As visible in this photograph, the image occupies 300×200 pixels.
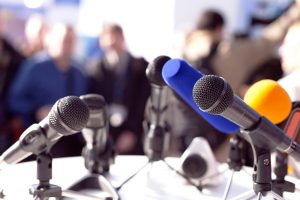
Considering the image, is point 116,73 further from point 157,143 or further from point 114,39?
point 157,143

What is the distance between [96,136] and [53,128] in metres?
0.35

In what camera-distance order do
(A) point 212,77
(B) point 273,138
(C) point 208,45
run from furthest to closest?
1. (C) point 208,45
2. (B) point 273,138
3. (A) point 212,77

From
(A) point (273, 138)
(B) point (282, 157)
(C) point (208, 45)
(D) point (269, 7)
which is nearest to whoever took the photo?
(A) point (273, 138)

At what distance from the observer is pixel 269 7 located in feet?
20.0

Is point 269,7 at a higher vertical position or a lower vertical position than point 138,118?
higher

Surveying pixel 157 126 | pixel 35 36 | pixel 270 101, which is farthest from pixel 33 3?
pixel 270 101

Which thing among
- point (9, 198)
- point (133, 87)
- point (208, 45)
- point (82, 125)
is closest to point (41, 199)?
point (9, 198)

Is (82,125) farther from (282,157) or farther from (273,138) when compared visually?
(282,157)

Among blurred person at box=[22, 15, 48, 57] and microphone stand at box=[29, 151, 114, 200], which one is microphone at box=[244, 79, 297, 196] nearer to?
microphone stand at box=[29, 151, 114, 200]

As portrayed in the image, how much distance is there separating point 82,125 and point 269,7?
17.3 feet

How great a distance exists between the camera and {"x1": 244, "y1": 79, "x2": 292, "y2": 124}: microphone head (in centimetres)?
124

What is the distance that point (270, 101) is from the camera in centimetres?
124

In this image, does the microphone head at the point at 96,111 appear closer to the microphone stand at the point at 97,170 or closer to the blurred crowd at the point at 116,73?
the microphone stand at the point at 97,170

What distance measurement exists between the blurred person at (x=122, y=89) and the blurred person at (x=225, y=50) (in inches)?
17.4
